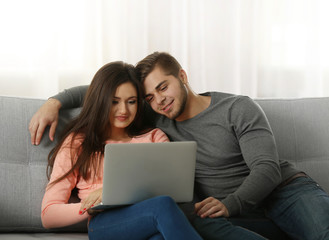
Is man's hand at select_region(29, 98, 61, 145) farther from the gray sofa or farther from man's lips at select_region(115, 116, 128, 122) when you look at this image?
man's lips at select_region(115, 116, 128, 122)

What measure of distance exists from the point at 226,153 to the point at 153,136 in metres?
0.32

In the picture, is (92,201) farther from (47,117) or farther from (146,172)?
(47,117)

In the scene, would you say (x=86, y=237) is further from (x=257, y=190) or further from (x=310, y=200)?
(x=310, y=200)

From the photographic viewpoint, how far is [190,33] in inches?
103

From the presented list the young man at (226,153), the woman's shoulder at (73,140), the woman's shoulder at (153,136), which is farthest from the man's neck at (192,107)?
the woman's shoulder at (73,140)

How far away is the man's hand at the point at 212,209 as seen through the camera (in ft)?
5.30

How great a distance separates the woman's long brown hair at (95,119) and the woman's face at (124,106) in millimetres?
23

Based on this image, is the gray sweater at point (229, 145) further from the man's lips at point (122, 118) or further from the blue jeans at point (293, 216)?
the man's lips at point (122, 118)

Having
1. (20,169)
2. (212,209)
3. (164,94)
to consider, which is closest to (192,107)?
(164,94)

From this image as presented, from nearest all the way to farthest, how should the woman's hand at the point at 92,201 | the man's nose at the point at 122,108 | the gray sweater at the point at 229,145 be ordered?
the woman's hand at the point at 92,201, the gray sweater at the point at 229,145, the man's nose at the point at 122,108

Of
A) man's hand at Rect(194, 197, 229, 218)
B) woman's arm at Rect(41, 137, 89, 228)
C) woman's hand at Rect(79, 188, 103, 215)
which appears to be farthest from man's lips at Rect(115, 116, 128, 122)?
man's hand at Rect(194, 197, 229, 218)

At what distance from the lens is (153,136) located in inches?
77.0

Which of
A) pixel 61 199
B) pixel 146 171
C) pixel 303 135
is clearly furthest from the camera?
pixel 303 135

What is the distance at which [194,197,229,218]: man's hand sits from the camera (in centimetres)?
162
